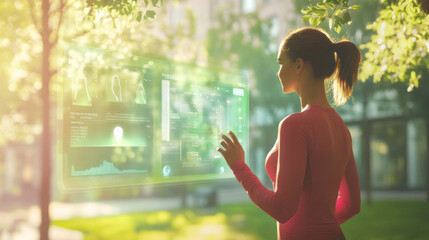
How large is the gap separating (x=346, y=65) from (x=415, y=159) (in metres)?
19.6

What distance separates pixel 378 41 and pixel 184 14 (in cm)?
836

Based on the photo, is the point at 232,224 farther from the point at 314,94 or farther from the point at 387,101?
the point at 314,94

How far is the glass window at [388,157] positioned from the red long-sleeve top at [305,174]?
1853cm

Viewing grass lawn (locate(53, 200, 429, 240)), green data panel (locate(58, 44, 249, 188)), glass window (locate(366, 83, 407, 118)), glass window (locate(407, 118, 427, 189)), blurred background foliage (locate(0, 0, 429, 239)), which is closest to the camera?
green data panel (locate(58, 44, 249, 188))

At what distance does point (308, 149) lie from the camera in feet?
6.48

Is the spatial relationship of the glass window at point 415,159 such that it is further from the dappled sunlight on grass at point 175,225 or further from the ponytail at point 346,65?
the ponytail at point 346,65

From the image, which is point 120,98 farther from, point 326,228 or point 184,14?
point 184,14

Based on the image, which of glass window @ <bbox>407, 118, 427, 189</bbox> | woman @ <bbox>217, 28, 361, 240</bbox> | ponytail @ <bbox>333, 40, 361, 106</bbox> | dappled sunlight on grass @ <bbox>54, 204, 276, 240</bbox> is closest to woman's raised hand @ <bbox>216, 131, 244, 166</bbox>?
woman @ <bbox>217, 28, 361, 240</bbox>

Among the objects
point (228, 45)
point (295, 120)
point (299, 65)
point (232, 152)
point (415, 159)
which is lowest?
point (415, 159)

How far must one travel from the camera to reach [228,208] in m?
16.7

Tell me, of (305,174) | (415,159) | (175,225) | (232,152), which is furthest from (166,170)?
(415,159)

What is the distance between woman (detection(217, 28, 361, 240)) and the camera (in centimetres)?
191

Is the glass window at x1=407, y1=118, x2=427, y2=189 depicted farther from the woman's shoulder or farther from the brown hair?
the woman's shoulder

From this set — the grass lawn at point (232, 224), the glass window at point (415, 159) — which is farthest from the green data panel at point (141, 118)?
the glass window at point (415, 159)
